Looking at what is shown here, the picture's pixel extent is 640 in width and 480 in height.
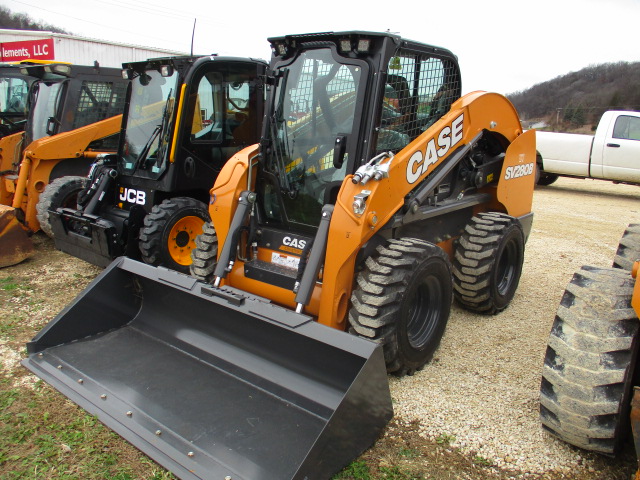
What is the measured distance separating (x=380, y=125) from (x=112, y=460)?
2.62 m

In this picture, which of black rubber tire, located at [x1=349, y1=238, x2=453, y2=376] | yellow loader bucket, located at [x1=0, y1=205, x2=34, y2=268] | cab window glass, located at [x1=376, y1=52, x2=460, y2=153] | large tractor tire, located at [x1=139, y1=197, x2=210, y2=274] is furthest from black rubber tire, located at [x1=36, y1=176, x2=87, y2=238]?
black rubber tire, located at [x1=349, y1=238, x2=453, y2=376]

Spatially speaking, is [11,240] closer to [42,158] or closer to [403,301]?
[42,158]

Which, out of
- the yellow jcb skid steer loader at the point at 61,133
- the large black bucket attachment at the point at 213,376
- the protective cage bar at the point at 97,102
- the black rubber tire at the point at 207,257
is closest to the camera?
the large black bucket attachment at the point at 213,376

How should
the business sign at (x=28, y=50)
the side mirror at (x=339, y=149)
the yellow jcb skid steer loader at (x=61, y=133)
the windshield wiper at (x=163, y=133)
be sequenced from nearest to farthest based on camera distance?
the side mirror at (x=339, y=149) < the windshield wiper at (x=163, y=133) < the yellow jcb skid steer loader at (x=61, y=133) < the business sign at (x=28, y=50)

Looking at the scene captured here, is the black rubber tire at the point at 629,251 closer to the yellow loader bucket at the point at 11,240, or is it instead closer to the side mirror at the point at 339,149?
the side mirror at the point at 339,149

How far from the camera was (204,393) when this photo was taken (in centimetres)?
310

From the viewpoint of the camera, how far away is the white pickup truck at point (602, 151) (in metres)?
11.2

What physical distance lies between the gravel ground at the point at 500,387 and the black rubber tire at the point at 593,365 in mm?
294

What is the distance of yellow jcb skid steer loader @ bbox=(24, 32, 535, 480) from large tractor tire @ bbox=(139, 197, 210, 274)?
1.16 m

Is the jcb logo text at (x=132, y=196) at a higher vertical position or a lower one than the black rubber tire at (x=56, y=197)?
higher

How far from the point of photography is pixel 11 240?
5.97 metres

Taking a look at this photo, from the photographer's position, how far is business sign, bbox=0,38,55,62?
1753 centimetres

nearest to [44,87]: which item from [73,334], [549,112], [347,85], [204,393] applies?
[73,334]

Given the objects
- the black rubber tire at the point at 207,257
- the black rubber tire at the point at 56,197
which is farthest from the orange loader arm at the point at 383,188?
the black rubber tire at the point at 56,197
